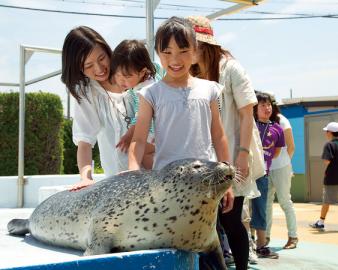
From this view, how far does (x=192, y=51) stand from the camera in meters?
2.23

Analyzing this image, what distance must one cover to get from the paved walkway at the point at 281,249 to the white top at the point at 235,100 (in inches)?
44.4

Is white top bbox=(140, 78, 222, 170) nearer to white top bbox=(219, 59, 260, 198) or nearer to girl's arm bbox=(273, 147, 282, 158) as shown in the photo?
white top bbox=(219, 59, 260, 198)

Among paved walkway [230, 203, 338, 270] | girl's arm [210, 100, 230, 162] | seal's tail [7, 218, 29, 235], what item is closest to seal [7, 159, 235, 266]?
girl's arm [210, 100, 230, 162]

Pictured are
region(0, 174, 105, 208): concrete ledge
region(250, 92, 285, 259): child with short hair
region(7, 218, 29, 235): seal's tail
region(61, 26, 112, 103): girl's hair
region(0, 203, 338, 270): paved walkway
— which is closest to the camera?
region(0, 203, 338, 270): paved walkway

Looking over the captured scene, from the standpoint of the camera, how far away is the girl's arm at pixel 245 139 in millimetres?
2688

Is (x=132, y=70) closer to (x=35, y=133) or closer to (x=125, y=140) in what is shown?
(x=125, y=140)

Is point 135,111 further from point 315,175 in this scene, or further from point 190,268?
point 315,175

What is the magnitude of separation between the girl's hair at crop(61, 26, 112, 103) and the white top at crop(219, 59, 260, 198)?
26.9 inches

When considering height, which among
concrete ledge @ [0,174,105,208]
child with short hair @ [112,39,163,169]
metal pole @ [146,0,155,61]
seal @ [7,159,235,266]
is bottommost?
concrete ledge @ [0,174,105,208]

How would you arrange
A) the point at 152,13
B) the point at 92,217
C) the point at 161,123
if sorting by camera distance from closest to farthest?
the point at 92,217 < the point at 161,123 < the point at 152,13

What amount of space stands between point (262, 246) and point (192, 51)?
3139 millimetres

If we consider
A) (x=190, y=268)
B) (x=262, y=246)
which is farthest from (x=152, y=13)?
(x=190, y=268)

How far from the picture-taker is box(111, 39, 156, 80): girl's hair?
2543 millimetres

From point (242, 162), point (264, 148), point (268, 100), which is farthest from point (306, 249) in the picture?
point (242, 162)
